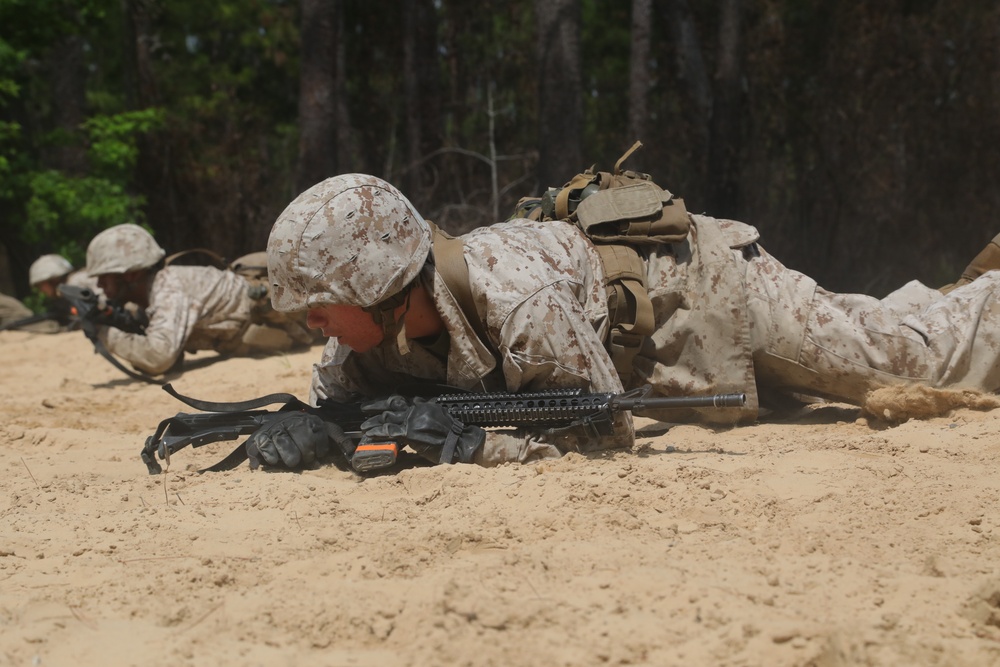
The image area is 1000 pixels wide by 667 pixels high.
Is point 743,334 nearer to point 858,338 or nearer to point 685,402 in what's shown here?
point 858,338

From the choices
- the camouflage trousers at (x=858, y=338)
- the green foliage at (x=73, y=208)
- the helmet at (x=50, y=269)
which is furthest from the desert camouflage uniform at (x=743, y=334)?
the green foliage at (x=73, y=208)

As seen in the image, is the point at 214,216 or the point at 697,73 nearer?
the point at 697,73

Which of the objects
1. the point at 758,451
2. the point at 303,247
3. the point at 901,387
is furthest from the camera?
the point at 901,387

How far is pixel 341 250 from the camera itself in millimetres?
3480

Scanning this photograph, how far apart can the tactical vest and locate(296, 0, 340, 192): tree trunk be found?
652 centimetres

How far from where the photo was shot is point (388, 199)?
11.8 feet

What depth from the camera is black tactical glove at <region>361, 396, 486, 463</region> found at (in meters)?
3.54

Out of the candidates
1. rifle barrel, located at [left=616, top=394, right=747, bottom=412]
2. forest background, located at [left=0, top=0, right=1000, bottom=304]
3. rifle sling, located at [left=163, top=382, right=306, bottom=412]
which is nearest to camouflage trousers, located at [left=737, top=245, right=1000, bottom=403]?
rifle barrel, located at [left=616, top=394, right=747, bottom=412]

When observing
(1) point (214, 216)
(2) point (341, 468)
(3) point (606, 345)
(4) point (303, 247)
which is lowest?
(1) point (214, 216)

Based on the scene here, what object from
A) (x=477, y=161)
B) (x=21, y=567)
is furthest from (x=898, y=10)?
(x=21, y=567)

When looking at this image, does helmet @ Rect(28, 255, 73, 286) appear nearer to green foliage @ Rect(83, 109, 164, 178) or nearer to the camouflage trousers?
green foliage @ Rect(83, 109, 164, 178)

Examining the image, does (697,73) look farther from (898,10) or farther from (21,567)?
(21,567)

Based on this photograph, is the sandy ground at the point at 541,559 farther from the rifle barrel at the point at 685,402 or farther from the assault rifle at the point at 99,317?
the assault rifle at the point at 99,317

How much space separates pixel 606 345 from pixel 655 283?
339 mm
